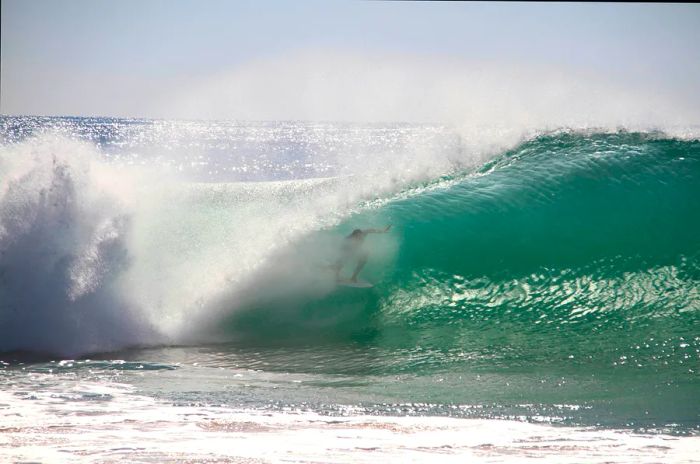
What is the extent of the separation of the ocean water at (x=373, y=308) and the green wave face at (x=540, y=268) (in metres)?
0.04

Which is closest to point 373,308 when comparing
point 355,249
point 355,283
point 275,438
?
point 355,283

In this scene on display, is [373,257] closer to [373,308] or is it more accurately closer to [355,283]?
[355,283]

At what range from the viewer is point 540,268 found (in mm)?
10766

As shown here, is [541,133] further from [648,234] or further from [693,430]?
[693,430]

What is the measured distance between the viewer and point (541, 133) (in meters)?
14.4

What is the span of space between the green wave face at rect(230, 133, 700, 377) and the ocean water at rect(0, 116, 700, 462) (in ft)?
0.13

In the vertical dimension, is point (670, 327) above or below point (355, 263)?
below

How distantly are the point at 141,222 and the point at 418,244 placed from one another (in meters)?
4.43

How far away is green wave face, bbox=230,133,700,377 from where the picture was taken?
880 cm

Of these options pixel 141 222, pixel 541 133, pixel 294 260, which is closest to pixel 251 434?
pixel 294 260

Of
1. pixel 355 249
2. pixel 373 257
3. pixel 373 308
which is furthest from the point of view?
pixel 373 257

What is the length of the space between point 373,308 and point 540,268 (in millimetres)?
2681

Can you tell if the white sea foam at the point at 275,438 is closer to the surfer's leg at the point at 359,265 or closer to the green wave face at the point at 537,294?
the green wave face at the point at 537,294

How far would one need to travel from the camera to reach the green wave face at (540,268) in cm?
880
